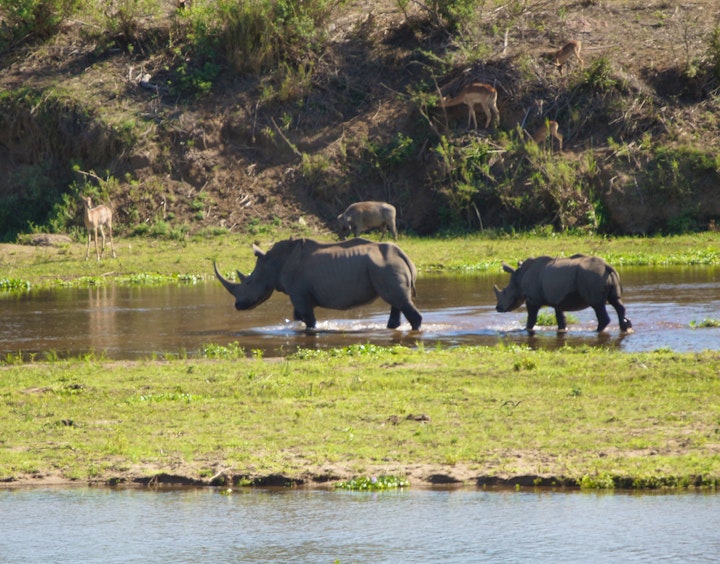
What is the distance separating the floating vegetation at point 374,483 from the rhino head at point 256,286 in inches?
367

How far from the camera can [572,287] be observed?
15.6 metres

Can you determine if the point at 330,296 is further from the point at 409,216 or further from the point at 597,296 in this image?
the point at 409,216

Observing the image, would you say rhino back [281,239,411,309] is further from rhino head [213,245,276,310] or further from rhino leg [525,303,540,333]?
rhino leg [525,303,540,333]

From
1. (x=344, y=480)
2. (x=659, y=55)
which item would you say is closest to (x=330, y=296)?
(x=344, y=480)

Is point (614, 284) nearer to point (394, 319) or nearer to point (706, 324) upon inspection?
point (706, 324)

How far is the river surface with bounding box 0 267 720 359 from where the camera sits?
1512 cm

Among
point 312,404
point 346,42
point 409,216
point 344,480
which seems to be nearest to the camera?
point 344,480

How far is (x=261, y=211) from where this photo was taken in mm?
30547

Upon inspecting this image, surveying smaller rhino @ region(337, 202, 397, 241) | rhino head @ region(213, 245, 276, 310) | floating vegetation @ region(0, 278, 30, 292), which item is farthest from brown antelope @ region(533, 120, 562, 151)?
rhino head @ region(213, 245, 276, 310)

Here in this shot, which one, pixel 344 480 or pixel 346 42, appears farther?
pixel 346 42

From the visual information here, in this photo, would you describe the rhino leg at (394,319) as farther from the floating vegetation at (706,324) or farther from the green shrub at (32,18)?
the green shrub at (32,18)

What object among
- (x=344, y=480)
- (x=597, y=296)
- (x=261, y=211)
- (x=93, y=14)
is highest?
(x=93, y=14)

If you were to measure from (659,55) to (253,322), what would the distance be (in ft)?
59.1

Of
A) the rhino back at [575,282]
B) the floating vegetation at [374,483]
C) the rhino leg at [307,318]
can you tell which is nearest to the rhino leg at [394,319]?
the rhino leg at [307,318]
